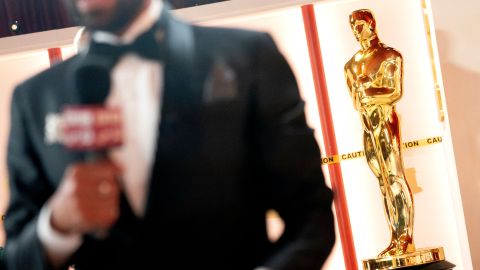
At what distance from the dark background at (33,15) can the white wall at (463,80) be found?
48.8 inches

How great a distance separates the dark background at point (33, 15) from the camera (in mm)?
606

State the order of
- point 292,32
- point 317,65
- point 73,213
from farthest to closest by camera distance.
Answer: point 317,65 < point 292,32 < point 73,213

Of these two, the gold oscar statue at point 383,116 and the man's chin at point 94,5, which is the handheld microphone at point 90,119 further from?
the gold oscar statue at point 383,116

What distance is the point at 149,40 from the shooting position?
21.9 inches

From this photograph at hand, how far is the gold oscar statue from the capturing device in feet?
4.38

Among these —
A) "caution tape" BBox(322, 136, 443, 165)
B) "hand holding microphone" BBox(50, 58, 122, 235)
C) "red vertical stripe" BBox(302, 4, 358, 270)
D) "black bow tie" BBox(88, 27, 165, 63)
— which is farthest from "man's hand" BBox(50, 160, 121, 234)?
"caution tape" BBox(322, 136, 443, 165)

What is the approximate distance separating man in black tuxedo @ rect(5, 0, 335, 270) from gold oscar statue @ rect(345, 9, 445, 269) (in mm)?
806

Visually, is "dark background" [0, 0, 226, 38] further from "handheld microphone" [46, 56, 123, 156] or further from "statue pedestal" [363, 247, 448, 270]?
"statue pedestal" [363, 247, 448, 270]

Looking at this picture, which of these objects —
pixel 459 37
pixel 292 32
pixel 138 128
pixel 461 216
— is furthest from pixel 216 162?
pixel 459 37

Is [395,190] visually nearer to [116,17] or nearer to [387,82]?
[387,82]

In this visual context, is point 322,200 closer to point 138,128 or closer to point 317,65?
point 138,128

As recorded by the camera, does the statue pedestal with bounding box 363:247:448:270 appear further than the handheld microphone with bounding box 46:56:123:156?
Yes

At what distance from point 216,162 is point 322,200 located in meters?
0.11

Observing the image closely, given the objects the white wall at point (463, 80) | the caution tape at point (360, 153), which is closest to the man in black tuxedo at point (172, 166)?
the caution tape at point (360, 153)
